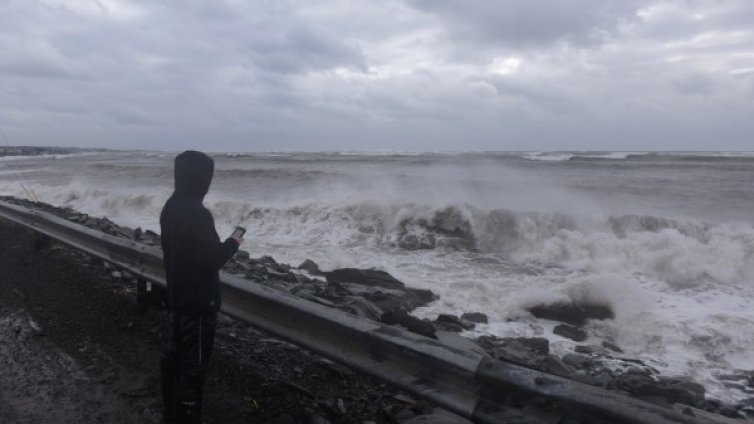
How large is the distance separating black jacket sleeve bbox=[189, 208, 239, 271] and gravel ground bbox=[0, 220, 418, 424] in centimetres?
102

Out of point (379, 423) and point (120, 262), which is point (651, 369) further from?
point (120, 262)

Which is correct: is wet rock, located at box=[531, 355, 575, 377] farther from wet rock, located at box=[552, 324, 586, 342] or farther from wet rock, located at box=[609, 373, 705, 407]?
wet rock, located at box=[552, 324, 586, 342]

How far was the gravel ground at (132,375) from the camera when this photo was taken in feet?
11.6

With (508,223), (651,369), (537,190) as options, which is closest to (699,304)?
(651,369)

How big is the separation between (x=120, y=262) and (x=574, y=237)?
10428 mm

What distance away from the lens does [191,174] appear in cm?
325

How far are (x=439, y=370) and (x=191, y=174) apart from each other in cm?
179

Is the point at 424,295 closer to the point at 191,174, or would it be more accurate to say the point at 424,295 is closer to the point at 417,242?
the point at 417,242

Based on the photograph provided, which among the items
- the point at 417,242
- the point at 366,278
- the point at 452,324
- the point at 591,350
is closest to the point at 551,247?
the point at 417,242

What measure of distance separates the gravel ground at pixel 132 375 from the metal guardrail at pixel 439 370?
392 mm

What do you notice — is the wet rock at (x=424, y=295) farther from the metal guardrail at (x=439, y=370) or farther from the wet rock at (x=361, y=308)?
the metal guardrail at (x=439, y=370)

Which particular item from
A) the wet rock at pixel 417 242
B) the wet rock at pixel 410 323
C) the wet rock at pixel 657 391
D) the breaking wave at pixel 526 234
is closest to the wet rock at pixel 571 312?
the breaking wave at pixel 526 234

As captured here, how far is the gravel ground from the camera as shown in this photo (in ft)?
11.6

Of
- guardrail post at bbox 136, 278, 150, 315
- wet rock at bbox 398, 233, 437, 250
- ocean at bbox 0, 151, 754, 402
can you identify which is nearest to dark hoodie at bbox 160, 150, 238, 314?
guardrail post at bbox 136, 278, 150, 315
